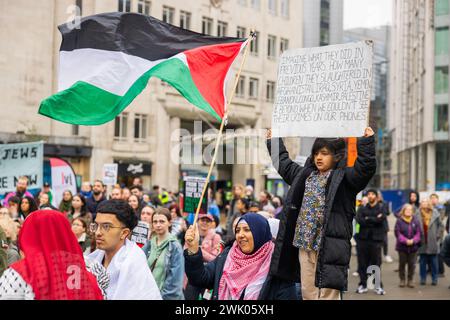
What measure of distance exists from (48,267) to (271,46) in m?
43.7

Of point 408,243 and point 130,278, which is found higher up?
point 130,278

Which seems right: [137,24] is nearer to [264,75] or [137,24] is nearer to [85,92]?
[85,92]

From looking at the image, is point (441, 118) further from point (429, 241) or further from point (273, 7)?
point (429, 241)

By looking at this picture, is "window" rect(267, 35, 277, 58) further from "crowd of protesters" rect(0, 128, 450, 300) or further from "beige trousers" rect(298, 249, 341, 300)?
"beige trousers" rect(298, 249, 341, 300)

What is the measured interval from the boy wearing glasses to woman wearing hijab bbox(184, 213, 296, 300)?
0.46 meters

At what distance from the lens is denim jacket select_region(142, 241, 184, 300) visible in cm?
712

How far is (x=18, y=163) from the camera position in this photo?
1248 centimetres

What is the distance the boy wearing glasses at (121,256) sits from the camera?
166 inches

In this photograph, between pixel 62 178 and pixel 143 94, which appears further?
pixel 143 94

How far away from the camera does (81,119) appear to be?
661 cm

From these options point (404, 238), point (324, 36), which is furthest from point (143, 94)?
point (404, 238)
